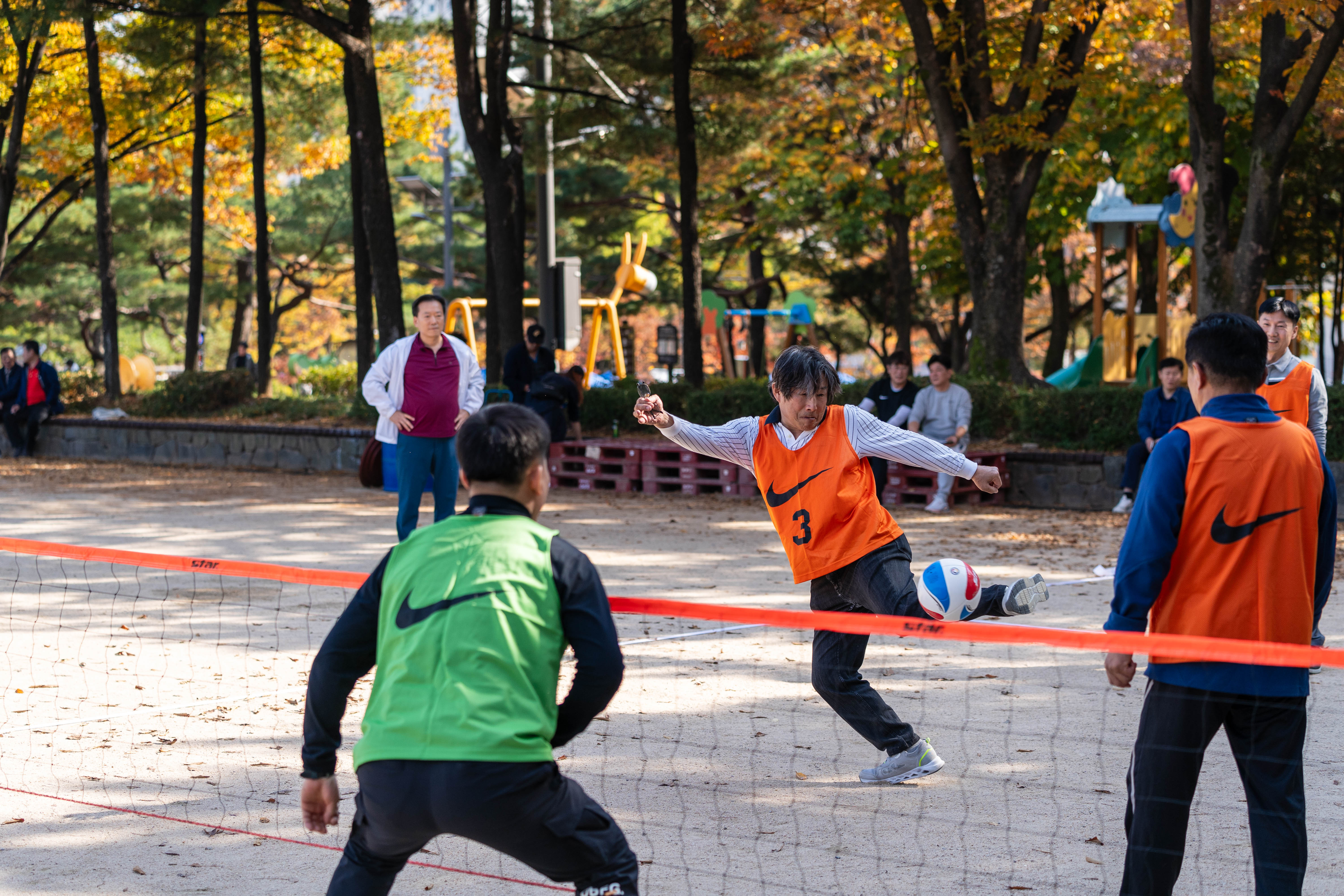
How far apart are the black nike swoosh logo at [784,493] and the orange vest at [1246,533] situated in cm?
165

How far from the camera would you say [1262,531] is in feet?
10.6

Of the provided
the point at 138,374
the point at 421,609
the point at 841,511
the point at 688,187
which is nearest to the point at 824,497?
the point at 841,511

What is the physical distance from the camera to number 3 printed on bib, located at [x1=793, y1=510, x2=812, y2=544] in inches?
189

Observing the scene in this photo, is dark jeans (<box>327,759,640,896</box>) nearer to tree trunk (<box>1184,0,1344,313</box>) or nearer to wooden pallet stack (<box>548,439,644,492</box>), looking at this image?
tree trunk (<box>1184,0,1344,313</box>)

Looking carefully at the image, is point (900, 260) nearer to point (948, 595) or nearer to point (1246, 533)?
point (948, 595)

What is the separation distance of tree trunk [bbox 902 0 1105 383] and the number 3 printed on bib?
41.0 feet

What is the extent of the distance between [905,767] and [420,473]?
5213 millimetres

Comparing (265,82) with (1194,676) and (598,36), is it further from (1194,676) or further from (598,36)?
(1194,676)

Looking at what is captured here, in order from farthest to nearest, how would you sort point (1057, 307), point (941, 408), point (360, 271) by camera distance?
point (1057, 307)
point (360, 271)
point (941, 408)

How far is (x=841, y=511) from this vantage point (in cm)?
479

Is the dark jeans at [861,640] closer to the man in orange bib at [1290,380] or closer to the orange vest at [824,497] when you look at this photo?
the orange vest at [824,497]

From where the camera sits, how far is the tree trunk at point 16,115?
84.2 ft

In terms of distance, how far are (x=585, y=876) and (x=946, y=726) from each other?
3420mm

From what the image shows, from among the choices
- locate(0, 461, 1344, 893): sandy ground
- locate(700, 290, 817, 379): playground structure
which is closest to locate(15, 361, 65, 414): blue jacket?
locate(0, 461, 1344, 893): sandy ground
